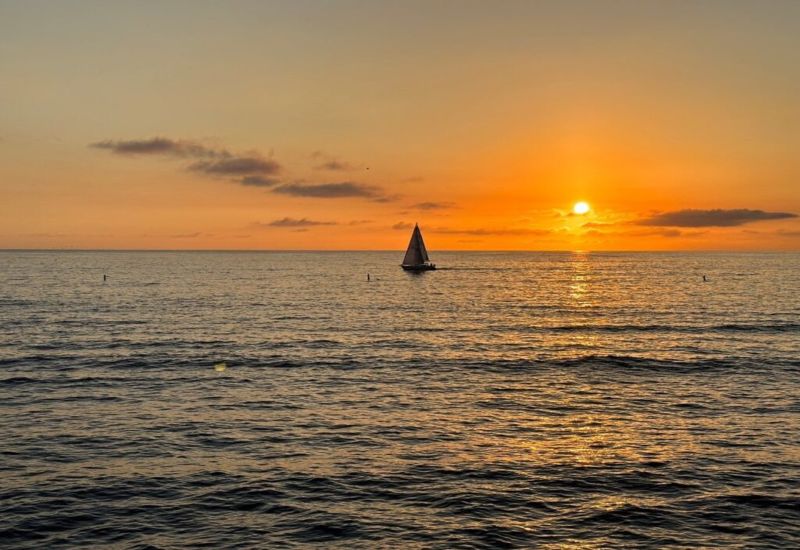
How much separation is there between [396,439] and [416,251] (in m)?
154

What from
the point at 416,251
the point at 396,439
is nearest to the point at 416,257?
the point at 416,251

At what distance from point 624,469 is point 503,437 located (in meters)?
6.26

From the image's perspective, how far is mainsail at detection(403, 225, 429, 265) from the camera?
586 feet

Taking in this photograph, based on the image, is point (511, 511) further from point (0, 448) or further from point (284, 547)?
point (0, 448)

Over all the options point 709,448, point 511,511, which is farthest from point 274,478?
point 709,448

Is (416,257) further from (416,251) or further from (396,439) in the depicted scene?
(396,439)

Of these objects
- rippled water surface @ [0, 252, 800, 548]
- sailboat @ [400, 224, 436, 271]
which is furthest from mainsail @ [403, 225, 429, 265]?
rippled water surface @ [0, 252, 800, 548]

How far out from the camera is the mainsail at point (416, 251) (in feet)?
586

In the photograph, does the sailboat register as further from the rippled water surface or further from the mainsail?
the rippled water surface

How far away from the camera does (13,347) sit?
57688 mm

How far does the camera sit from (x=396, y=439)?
31641mm

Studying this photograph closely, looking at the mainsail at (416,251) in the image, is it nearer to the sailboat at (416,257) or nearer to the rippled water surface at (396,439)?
the sailboat at (416,257)

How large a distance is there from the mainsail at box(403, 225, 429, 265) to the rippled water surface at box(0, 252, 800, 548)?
109 meters

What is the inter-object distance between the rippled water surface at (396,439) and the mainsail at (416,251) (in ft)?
358
